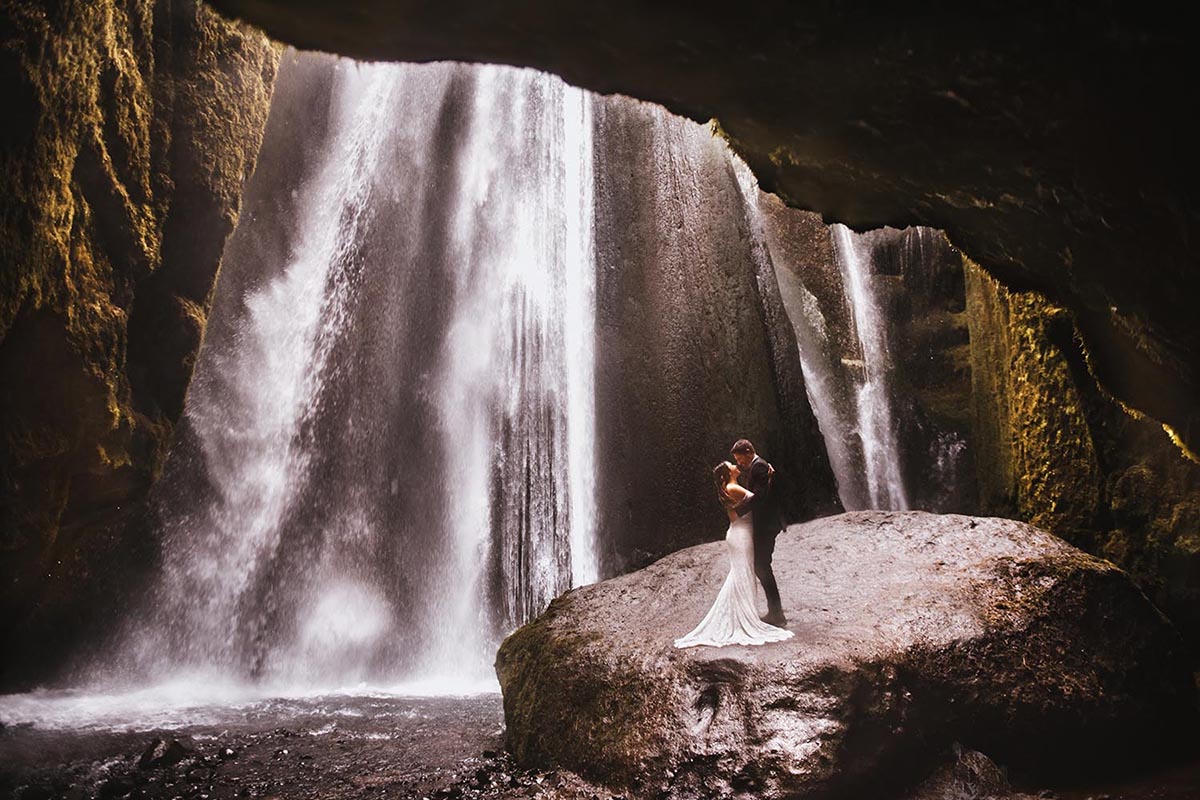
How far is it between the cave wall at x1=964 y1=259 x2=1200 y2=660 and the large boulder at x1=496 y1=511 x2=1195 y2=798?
3.76ft

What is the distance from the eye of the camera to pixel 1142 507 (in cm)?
734

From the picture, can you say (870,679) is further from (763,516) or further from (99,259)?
(99,259)

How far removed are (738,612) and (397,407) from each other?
361 inches

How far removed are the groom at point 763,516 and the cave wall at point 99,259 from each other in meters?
5.09

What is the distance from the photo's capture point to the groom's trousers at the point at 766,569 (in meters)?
5.93

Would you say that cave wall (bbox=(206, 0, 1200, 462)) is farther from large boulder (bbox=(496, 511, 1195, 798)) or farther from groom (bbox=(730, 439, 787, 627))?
groom (bbox=(730, 439, 787, 627))

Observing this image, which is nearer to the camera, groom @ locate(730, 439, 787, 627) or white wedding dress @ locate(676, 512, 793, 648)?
white wedding dress @ locate(676, 512, 793, 648)

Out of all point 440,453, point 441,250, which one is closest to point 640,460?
point 440,453

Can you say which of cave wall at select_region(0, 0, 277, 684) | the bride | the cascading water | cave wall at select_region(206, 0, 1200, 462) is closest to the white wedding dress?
the bride

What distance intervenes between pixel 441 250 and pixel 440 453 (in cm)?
411

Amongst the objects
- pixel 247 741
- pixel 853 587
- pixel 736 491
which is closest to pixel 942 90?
pixel 736 491

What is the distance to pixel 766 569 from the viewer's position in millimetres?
6004

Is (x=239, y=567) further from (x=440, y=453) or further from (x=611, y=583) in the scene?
(x=611, y=583)

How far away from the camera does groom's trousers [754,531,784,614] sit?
593 centimetres
